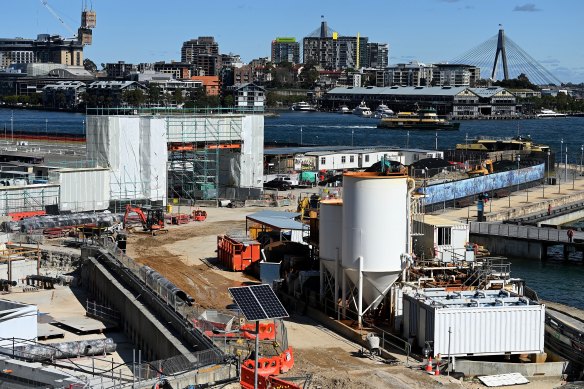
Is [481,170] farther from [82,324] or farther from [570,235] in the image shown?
[82,324]

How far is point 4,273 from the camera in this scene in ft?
88.3

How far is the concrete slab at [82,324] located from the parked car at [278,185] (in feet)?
84.3

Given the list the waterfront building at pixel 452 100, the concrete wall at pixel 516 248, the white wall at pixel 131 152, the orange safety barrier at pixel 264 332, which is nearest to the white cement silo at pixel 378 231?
the orange safety barrier at pixel 264 332

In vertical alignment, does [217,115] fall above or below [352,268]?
above

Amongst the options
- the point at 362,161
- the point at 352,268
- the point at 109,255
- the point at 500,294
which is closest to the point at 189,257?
the point at 109,255

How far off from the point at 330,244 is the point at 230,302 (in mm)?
3160

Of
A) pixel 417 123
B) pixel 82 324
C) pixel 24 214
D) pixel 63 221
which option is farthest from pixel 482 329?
pixel 417 123

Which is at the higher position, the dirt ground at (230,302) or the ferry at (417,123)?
the ferry at (417,123)

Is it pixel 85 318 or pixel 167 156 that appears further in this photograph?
pixel 167 156

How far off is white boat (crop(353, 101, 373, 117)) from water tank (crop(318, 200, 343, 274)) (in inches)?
6439

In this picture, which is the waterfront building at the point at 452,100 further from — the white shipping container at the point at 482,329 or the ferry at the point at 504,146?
the white shipping container at the point at 482,329

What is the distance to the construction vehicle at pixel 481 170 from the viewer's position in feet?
164

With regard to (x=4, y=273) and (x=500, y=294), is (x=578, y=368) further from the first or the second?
(x=4, y=273)

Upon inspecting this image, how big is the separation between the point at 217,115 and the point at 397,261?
74.8 feet
